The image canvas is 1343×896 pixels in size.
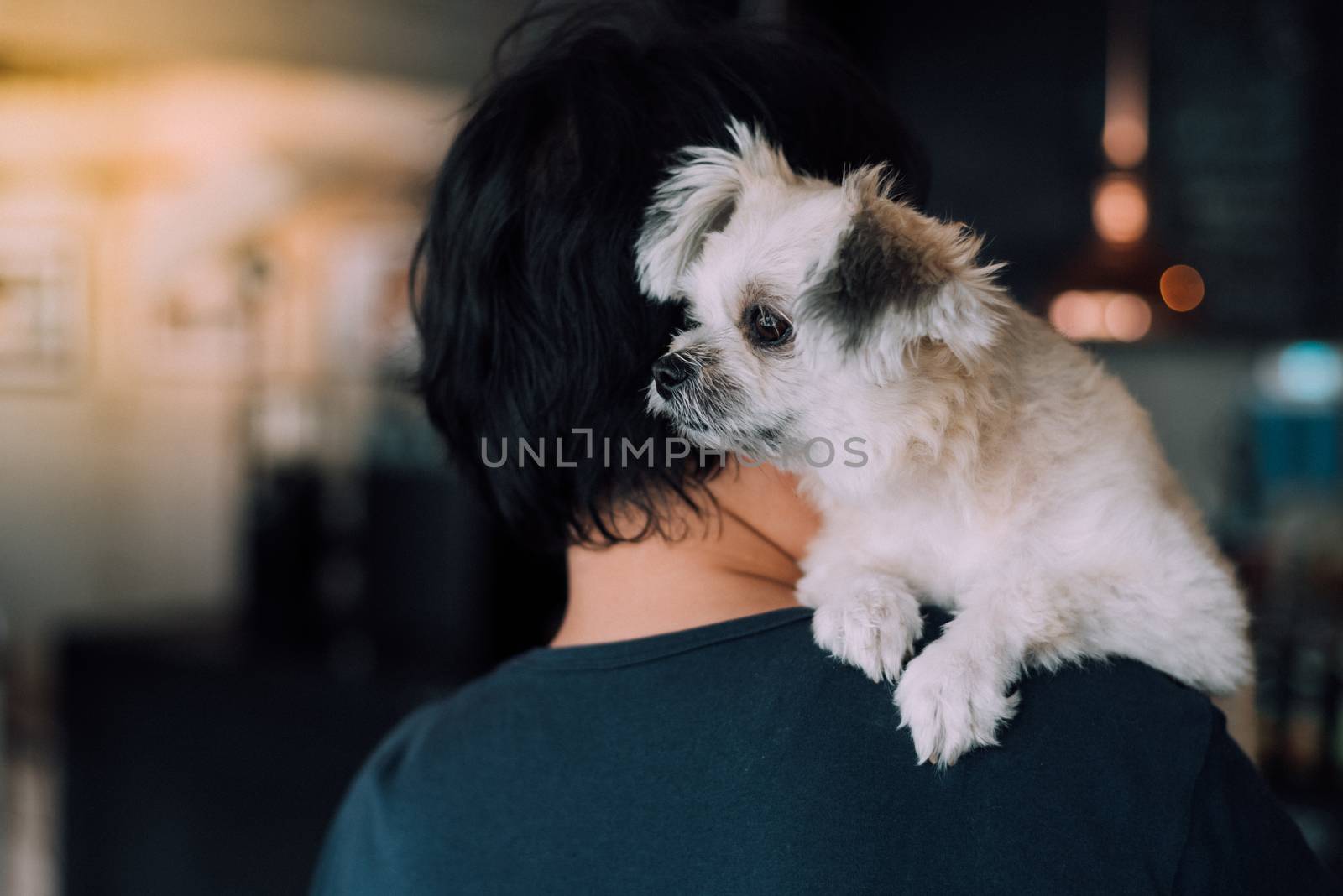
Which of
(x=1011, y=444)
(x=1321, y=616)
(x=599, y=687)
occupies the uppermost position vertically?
(x=1011, y=444)

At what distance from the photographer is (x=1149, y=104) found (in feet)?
11.2

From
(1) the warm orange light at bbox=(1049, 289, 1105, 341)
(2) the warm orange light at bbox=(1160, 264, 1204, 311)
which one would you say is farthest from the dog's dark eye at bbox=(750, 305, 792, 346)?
Answer: (2) the warm orange light at bbox=(1160, 264, 1204, 311)

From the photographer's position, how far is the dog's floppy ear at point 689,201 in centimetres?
86

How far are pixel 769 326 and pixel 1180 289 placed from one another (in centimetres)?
171

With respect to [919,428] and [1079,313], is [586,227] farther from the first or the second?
[1079,313]

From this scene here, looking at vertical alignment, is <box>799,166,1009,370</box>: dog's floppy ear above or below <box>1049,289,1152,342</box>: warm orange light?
below

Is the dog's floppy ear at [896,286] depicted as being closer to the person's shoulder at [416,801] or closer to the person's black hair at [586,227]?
the person's black hair at [586,227]

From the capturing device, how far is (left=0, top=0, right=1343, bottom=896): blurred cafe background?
2.65m

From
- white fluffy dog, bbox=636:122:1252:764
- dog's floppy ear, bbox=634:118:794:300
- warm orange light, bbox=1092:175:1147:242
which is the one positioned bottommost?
white fluffy dog, bbox=636:122:1252:764

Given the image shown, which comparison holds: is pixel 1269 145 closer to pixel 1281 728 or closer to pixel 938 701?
pixel 1281 728

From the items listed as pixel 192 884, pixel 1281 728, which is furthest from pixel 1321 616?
pixel 192 884

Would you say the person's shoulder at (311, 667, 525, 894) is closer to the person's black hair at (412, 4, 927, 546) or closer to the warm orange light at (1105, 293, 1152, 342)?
the person's black hair at (412, 4, 927, 546)

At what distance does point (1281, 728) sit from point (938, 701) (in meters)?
1.82

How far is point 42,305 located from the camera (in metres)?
4.75
